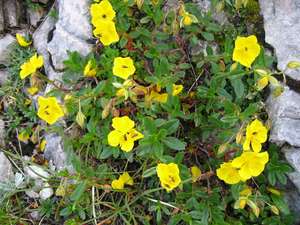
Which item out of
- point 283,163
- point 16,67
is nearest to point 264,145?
point 283,163

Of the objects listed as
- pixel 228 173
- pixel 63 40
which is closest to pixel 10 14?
pixel 63 40

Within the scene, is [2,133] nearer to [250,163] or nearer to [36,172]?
[36,172]

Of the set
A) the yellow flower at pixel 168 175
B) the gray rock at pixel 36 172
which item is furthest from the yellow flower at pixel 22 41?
the yellow flower at pixel 168 175

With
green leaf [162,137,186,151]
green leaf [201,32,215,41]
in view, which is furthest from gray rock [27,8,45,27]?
green leaf [162,137,186,151]

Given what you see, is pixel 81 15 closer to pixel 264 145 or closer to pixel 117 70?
pixel 117 70

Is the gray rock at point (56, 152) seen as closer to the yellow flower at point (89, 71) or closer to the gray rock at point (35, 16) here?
the yellow flower at point (89, 71)
